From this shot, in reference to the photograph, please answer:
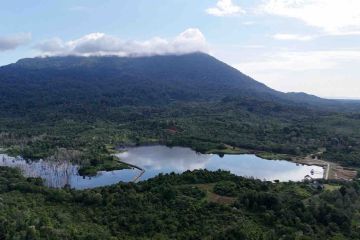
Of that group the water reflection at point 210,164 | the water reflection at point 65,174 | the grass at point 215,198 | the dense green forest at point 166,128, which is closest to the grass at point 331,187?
the water reflection at point 210,164

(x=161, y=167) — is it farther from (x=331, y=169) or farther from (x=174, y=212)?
(x=174, y=212)

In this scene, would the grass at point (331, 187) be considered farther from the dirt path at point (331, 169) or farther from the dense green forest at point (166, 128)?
the dense green forest at point (166, 128)

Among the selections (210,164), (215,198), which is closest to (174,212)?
(215,198)

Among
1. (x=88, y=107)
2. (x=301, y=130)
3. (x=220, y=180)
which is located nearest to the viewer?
(x=220, y=180)

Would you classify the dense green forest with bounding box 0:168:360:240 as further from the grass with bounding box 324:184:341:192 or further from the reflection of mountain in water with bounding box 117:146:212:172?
the reflection of mountain in water with bounding box 117:146:212:172

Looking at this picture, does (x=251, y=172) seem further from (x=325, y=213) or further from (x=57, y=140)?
(x=57, y=140)

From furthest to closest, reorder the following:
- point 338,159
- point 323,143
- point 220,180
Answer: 1. point 323,143
2. point 338,159
3. point 220,180

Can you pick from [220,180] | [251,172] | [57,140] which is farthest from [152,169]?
[57,140]
